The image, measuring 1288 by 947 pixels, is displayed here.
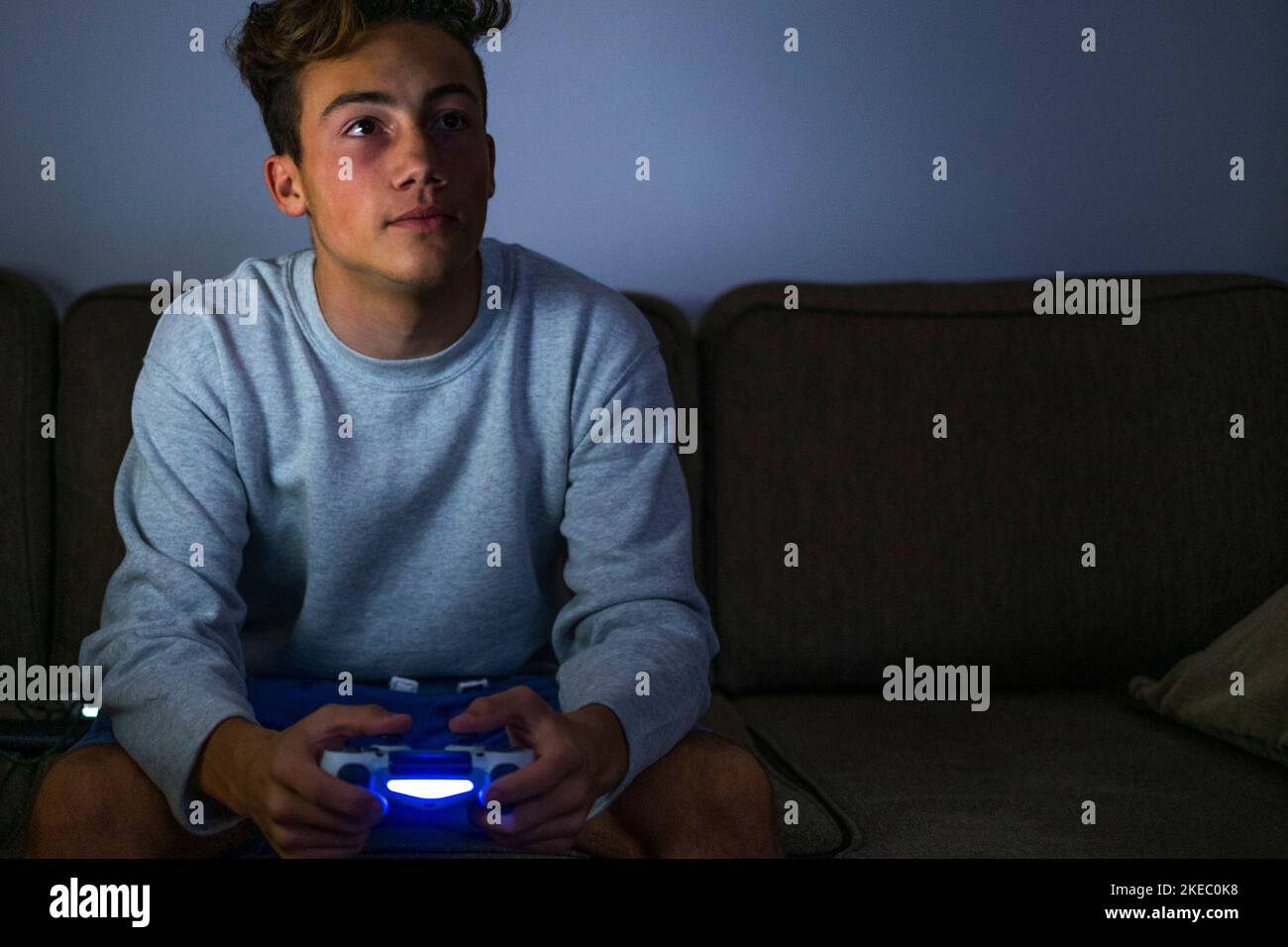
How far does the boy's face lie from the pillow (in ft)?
2.52

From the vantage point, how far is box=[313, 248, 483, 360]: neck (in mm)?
1050

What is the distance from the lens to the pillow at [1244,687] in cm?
112

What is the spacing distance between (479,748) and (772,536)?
612mm

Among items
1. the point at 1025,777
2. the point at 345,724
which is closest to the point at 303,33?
the point at 345,724

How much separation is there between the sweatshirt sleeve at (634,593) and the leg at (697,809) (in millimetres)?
21

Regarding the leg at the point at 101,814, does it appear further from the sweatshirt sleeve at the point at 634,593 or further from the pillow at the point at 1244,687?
the pillow at the point at 1244,687

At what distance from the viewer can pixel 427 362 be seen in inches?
41.3

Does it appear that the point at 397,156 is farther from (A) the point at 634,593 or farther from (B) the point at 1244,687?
(B) the point at 1244,687

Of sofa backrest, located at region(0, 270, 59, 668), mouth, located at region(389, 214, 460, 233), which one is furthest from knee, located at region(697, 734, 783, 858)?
sofa backrest, located at region(0, 270, 59, 668)

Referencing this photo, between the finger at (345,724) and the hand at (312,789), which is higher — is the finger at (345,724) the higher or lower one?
the higher one

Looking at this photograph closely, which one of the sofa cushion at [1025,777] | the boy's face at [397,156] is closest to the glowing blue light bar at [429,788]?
the sofa cushion at [1025,777]

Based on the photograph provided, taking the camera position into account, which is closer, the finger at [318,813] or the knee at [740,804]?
the finger at [318,813]

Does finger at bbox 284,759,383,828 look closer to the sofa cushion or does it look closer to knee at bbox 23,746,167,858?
knee at bbox 23,746,167,858
